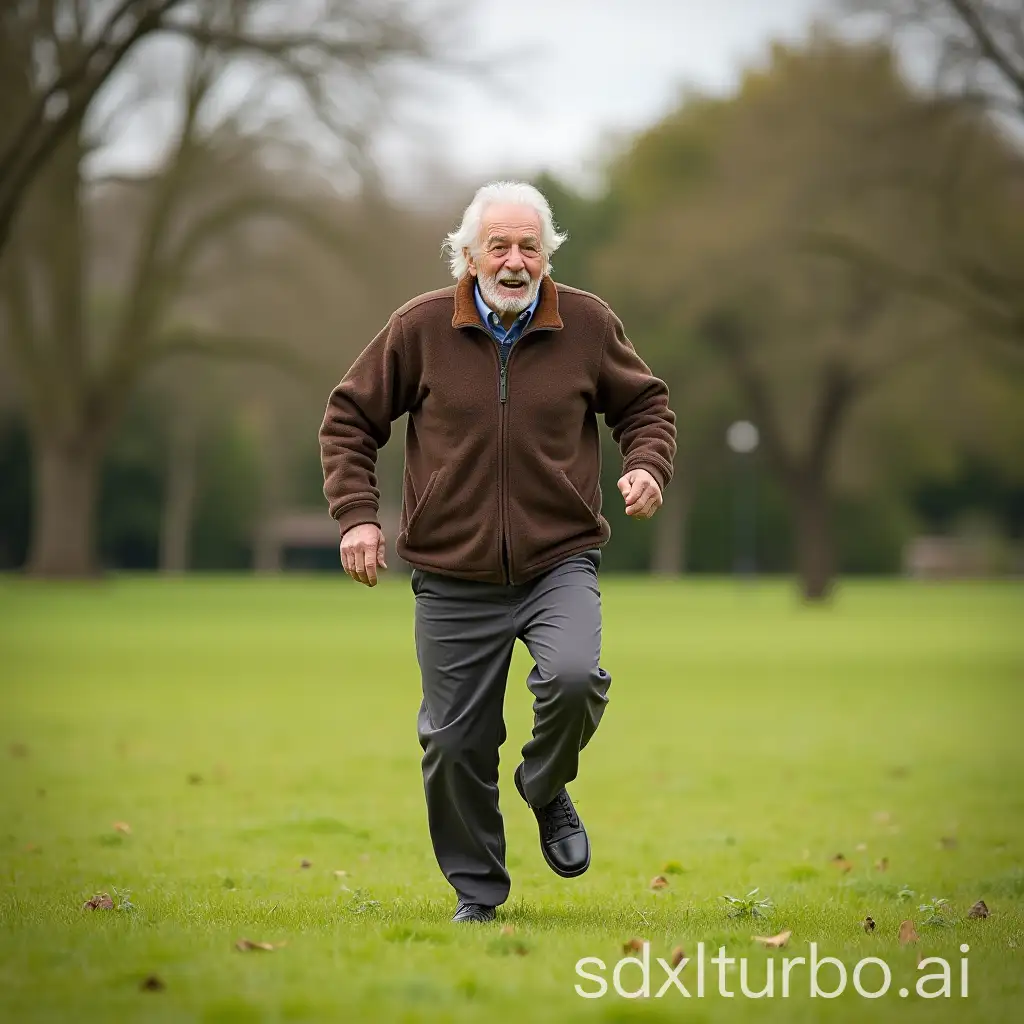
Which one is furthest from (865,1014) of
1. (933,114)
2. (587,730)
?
(933,114)

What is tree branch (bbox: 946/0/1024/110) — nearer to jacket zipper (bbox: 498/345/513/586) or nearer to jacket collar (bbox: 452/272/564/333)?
jacket collar (bbox: 452/272/564/333)

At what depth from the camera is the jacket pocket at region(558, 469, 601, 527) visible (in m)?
5.76

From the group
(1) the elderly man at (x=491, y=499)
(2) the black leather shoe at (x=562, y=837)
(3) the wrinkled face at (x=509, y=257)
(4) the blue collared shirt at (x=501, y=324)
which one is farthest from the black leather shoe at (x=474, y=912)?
(3) the wrinkled face at (x=509, y=257)

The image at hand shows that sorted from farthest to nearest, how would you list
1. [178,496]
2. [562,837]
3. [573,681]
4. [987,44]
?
[178,496] → [987,44] → [562,837] → [573,681]

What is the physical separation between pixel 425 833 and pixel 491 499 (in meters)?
3.46

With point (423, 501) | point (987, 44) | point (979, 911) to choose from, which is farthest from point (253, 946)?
point (987, 44)

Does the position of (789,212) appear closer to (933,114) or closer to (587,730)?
(933,114)

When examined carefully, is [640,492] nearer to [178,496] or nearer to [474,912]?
[474,912]

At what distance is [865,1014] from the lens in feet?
14.0

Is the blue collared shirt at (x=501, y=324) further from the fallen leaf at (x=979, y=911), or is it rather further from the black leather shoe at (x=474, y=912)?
the fallen leaf at (x=979, y=911)

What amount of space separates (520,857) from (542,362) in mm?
3032

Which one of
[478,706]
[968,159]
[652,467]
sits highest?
[968,159]

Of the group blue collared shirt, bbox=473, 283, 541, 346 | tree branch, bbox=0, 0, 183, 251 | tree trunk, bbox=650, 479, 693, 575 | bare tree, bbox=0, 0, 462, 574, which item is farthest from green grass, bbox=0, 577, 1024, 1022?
tree trunk, bbox=650, 479, 693, 575

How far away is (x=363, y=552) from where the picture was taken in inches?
230
